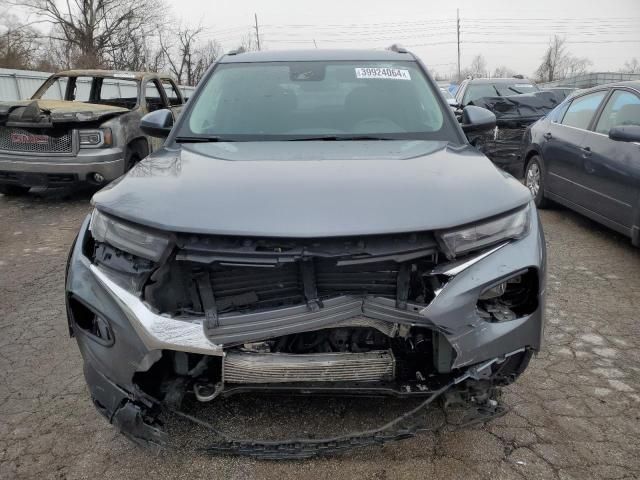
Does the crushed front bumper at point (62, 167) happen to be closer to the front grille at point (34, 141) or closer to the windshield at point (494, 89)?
the front grille at point (34, 141)

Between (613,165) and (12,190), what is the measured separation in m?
7.63

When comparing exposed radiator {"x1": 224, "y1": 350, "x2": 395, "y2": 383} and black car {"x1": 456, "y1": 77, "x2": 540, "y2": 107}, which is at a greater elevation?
black car {"x1": 456, "y1": 77, "x2": 540, "y2": 107}

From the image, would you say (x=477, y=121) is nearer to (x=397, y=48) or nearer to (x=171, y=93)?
(x=397, y=48)

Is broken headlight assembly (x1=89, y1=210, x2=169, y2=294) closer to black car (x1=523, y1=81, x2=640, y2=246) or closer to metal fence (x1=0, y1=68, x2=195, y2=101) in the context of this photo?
black car (x1=523, y1=81, x2=640, y2=246)

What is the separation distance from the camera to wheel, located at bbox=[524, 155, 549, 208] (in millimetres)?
6738

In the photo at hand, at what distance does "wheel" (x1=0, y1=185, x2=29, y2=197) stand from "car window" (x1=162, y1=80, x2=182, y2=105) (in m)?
2.77

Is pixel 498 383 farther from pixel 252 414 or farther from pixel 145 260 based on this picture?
pixel 145 260

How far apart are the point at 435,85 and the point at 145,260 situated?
2361 mm

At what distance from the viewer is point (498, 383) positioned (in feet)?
Answer: 7.36

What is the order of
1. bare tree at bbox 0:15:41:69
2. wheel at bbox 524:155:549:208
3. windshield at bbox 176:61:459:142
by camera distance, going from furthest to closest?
bare tree at bbox 0:15:41:69 < wheel at bbox 524:155:549:208 < windshield at bbox 176:61:459:142

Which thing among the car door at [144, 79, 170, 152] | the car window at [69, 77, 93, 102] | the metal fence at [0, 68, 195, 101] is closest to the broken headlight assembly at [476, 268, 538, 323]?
the car door at [144, 79, 170, 152]

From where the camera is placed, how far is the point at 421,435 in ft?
8.14

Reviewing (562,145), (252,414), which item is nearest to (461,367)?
(252,414)

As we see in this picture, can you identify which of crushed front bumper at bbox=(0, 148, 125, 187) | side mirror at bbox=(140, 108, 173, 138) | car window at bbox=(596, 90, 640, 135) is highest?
side mirror at bbox=(140, 108, 173, 138)
